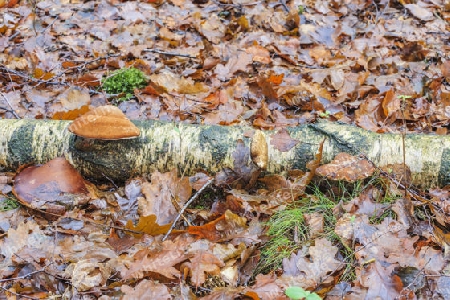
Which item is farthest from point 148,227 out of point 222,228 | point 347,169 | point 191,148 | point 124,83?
point 124,83

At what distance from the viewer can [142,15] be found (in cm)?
727

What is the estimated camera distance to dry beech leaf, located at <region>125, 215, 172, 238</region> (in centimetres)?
318

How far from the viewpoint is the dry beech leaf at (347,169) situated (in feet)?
11.2

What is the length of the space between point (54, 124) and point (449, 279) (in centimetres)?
346

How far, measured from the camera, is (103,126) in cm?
355

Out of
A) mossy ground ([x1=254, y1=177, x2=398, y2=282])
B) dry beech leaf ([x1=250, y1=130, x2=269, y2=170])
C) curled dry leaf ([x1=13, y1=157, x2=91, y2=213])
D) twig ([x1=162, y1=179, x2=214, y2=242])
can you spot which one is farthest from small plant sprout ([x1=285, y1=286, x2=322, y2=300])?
curled dry leaf ([x1=13, y1=157, x2=91, y2=213])

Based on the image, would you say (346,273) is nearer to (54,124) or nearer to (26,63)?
(54,124)

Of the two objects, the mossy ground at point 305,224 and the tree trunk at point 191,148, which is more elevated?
the tree trunk at point 191,148

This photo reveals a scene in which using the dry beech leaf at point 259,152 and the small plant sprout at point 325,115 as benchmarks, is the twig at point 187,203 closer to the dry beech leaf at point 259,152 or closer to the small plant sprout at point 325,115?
the dry beech leaf at point 259,152

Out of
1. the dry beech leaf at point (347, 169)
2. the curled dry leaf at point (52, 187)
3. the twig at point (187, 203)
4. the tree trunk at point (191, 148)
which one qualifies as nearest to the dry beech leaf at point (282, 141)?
the tree trunk at point (191, 148)

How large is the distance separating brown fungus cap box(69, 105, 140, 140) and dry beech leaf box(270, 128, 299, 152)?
1191 millimetres

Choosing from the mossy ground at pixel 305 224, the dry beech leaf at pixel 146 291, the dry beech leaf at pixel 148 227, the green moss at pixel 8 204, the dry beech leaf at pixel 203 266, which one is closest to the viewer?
the dry beech leaf at pixel 146 291

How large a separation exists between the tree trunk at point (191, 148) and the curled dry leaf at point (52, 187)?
13 cm

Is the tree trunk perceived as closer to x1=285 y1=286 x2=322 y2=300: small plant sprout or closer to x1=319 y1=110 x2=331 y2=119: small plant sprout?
x1=319 y1=110 x2=331 y2=119: small plant sprout
